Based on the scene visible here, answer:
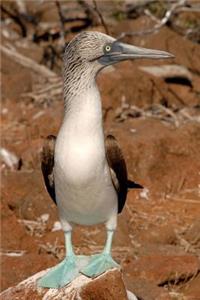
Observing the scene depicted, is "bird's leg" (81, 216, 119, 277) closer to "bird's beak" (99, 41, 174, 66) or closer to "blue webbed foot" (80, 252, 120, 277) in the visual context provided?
"blue webbed foot" (80, 252, 120, 277)

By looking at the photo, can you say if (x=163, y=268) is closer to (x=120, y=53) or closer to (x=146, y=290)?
(x=146, y=290)

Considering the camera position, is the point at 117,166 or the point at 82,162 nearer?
the point at 82,162

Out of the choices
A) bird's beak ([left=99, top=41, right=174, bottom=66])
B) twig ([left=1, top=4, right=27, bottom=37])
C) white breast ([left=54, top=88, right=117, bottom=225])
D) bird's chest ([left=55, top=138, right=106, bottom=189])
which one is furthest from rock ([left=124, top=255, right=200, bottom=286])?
twig ([left=1, top=4, right=27, bottom=37])

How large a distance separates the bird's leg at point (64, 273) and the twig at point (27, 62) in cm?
719

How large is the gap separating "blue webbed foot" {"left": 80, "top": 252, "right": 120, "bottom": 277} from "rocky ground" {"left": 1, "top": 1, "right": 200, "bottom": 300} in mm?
810

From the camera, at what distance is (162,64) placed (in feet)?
40.2

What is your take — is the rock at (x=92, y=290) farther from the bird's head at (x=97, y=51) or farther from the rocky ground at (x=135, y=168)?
the bird's head at (x=97, y=51)

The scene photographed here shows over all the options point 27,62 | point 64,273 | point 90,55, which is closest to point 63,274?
point 64,273

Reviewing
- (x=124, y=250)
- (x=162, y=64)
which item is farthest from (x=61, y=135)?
(x=162, y=64)

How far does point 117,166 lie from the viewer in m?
5.32

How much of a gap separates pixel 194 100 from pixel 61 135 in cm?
691

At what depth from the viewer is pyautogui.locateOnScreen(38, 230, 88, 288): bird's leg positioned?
5.43m

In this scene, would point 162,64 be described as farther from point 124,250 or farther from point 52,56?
point 124,250

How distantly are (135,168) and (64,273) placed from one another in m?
3.87
